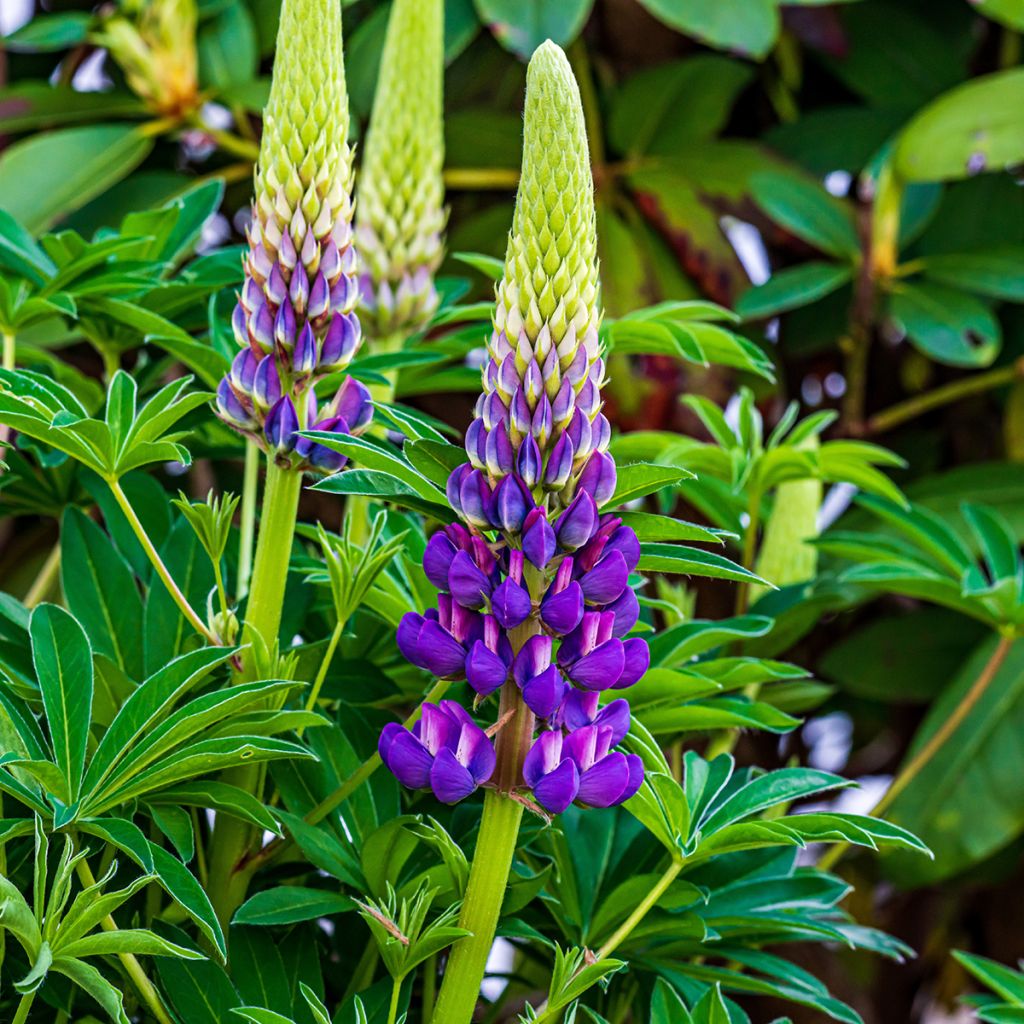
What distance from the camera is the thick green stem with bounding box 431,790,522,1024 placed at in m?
0.47

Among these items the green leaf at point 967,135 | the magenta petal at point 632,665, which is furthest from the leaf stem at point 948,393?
the magenta petal at point 632,665

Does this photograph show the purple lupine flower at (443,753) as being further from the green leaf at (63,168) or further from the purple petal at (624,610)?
the green leaf at (63,168)

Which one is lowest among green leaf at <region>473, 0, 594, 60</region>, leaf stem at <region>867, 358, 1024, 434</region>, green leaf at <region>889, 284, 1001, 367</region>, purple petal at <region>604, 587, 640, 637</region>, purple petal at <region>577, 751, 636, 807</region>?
leaf stem at <region>867, 358, 1024, 434</region>

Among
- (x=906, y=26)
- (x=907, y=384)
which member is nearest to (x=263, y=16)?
(x=906, y=26)

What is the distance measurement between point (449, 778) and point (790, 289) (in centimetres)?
84

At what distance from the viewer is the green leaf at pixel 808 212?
1206 mm

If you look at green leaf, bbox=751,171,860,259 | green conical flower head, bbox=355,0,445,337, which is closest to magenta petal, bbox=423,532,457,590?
green conical flower head, bbox=355,0,445,337

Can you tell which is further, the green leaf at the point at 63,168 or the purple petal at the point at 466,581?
the green leaf at the point at 63,168

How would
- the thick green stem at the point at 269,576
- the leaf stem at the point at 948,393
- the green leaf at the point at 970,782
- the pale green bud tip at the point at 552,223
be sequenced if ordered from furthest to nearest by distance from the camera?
the leaf stem at the point at 948,393
the green leaf at the point at 970,782
the thick green stem at the point at 269,576
the pale green bud tip at the point at 552,223

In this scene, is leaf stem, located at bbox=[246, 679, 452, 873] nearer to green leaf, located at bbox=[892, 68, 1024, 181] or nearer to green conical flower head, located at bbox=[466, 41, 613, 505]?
green conical flower head, located at bbox=[466, 41, 613, 505]

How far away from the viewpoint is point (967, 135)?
116 centimetres

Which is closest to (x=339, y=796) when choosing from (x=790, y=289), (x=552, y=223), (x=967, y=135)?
(x=552, y=223)

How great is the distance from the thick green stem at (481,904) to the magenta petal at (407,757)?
3 cm

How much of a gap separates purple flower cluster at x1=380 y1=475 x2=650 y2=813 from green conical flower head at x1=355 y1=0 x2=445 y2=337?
0.39m
